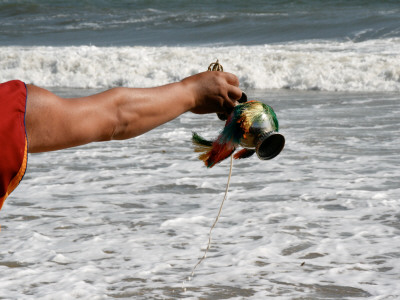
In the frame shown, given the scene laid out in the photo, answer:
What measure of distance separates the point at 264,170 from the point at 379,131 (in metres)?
1.90

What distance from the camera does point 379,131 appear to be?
677cm

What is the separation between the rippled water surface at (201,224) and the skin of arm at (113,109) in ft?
3.86

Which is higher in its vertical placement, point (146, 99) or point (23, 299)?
point (146, 99)

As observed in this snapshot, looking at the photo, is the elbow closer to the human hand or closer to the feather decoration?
the human hand

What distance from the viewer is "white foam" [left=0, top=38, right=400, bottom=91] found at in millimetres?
11594

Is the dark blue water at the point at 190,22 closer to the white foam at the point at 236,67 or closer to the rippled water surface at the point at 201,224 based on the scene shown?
the white foam at the point at 236,67

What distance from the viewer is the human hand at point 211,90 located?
2.12 metres

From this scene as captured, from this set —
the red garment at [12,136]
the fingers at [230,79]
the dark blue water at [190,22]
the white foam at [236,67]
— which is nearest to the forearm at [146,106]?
the fingers at [230,79]

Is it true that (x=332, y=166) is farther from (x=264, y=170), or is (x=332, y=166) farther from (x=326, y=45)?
(x=326, y=45)

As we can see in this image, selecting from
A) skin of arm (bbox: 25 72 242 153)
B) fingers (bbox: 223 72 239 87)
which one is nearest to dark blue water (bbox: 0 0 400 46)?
fingers (bbox: 223 72 239 87)

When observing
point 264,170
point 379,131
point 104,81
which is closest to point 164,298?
point 264,170

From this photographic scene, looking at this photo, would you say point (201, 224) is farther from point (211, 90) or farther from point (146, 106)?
point (146, 106)

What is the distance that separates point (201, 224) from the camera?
4.03 meters

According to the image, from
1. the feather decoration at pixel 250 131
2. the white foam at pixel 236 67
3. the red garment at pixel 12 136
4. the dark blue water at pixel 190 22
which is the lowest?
the white foam at pixel 236 67
